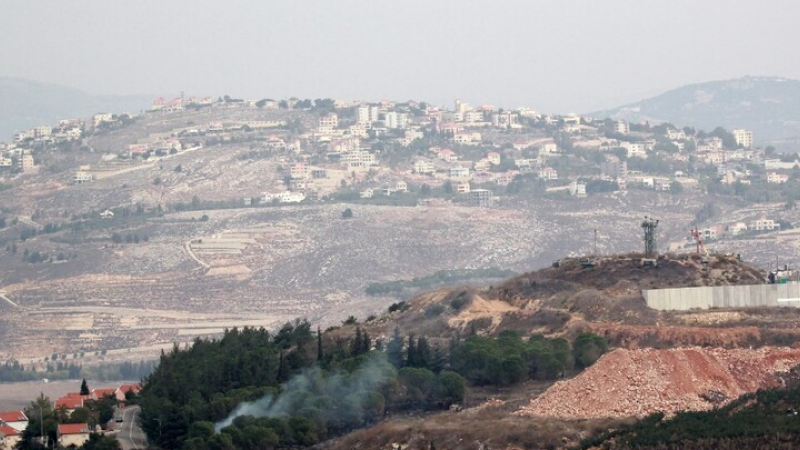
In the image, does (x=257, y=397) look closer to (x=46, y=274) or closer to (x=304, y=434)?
(x=304, y=434)

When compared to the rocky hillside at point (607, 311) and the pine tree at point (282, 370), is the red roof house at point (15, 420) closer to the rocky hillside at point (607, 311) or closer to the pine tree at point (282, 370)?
the pine tree at point (282, 370)

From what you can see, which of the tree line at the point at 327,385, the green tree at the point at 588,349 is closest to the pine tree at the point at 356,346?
the tree line at the point at 327,385

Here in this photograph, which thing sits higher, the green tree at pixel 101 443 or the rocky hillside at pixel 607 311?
the rocky hillside at pixel 607 311

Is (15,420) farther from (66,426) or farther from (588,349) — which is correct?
(588,349)

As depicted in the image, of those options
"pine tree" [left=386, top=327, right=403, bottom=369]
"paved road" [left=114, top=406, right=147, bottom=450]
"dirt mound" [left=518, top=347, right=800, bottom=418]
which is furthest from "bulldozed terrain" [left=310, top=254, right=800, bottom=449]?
"paved road" [left=114, top=406, right=147, bottom=450]

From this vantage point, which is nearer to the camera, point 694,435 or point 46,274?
point 694,435

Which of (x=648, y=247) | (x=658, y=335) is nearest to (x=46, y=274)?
(x=648, y=247)

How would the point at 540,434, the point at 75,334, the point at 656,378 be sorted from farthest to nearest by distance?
the point at 75,334
the point at 656,378
the point at 540,434
